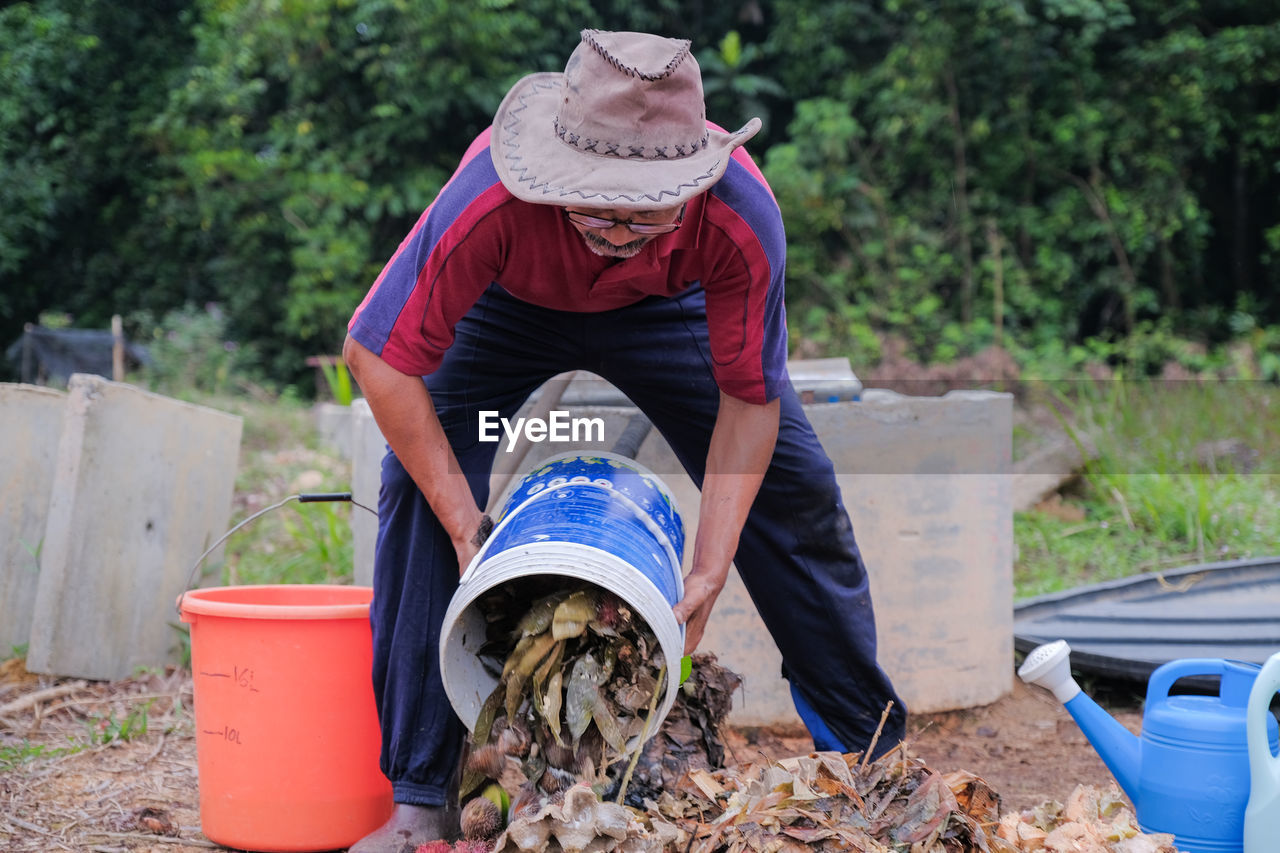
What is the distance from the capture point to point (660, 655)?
190 centimetres

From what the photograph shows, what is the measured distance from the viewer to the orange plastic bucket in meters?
2.19

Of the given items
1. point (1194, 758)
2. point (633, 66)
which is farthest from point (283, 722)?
point (1194, 758)

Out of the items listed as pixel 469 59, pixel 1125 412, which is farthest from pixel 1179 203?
pixel 469 59

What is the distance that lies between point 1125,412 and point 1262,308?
5.37 m

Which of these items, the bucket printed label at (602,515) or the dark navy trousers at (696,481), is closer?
the bucket printed label at (602,515)

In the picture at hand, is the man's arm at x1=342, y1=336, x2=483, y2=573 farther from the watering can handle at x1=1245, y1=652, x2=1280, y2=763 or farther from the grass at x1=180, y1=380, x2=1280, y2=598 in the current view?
the grass at x1=180, y1=380, x2=1280, y2=598

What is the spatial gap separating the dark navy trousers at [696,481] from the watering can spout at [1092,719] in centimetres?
34

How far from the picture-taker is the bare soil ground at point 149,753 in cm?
232

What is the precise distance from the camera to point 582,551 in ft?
5.65

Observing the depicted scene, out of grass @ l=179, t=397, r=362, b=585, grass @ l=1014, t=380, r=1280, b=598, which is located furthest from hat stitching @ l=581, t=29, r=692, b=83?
grass @ l=1014, t=380, r=1280, b=598

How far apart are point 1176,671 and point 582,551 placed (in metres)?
1.15

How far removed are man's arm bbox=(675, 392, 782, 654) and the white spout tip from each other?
24.3 inches

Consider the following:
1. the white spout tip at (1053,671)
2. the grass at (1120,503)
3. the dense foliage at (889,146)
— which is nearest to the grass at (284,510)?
the grass at (1120,503)

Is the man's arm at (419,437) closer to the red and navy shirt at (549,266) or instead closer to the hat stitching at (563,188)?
the red and navy shirt at (549,266)
